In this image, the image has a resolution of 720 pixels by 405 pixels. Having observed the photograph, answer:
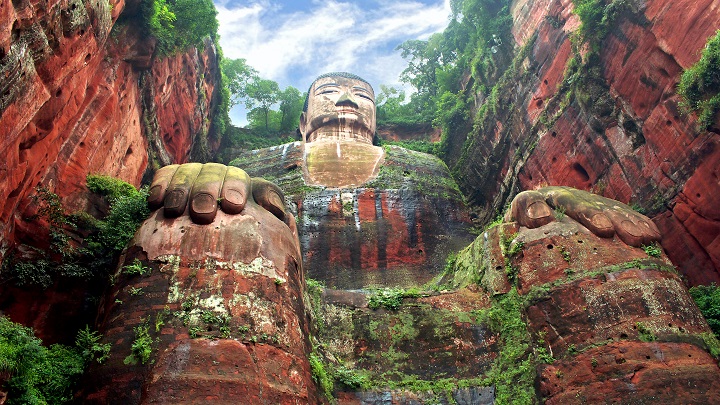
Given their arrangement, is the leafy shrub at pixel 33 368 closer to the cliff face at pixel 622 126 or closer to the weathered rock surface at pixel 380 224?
the weathered rock surface at pixel 380 224

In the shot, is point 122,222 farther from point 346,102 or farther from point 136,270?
point 346,102

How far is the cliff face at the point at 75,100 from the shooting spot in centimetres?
660

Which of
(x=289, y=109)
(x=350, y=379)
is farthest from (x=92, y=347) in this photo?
(x=289, y=109)

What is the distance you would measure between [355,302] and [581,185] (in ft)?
21.9

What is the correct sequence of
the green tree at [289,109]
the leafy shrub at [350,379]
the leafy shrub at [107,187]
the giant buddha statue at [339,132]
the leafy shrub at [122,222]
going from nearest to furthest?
the leafy shrub at [122,222]
the leafy shrub at [350,379]
the leafy shrub at [107,187]
the giant buddha statue at [339,132]
the green tree at [289,109]

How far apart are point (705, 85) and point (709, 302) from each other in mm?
3725

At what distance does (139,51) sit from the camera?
12594 millimetres

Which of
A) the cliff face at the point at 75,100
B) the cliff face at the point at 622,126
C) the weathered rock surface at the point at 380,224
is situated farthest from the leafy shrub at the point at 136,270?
the cliff face at the point at 622,126

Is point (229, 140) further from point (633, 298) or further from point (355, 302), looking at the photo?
point (633, 298)

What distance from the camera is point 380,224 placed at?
16.3 m

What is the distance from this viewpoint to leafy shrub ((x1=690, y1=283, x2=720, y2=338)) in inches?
350

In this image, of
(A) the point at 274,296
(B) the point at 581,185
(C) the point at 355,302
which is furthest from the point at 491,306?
(B) the point at 581,185

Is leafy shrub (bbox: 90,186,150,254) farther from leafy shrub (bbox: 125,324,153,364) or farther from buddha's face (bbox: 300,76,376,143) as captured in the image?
buddha's face (bbox: 300,76,376,143)

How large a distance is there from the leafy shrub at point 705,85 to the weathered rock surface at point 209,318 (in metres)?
7.50
